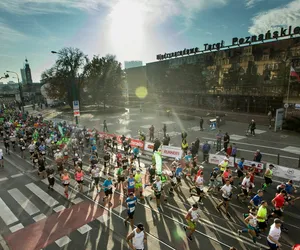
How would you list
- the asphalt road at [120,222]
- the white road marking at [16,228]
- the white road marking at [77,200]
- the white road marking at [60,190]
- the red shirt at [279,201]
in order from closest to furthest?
the asphalt road at [120,222] < the red shirt at [279,201] < the white road marking at [16,228] < the white road marking at [77,200] < the white road marking at [60,190]

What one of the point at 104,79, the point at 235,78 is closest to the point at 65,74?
the point at 104,79

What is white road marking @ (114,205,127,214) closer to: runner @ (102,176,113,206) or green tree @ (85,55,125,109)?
runner @ (102,176,113,206)

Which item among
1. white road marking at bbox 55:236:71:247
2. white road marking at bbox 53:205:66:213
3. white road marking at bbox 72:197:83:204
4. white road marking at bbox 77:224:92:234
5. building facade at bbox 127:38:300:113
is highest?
building facade at bbox 127:38:300:113

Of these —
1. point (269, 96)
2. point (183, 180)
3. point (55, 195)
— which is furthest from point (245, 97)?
point (55, 195)

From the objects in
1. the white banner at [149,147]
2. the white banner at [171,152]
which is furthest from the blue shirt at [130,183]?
the white banner at [149,147]

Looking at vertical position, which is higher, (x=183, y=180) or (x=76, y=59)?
(x=76, y=59)

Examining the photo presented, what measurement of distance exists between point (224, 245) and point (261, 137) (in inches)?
764

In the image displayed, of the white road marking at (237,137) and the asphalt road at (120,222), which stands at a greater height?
the asphalt road at (120,222)

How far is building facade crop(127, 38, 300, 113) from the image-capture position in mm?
34094

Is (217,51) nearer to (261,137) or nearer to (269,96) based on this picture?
(269,96)

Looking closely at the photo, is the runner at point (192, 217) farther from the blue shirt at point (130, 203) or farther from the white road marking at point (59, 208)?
the white road marking at point (59, 208)

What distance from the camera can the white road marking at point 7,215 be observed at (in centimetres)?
973

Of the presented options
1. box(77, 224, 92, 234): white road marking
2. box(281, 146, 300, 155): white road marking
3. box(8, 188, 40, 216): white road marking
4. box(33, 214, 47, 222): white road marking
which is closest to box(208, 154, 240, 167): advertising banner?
box(281, 146, 300, 155): white road marking

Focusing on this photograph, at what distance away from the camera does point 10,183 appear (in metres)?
13.9
